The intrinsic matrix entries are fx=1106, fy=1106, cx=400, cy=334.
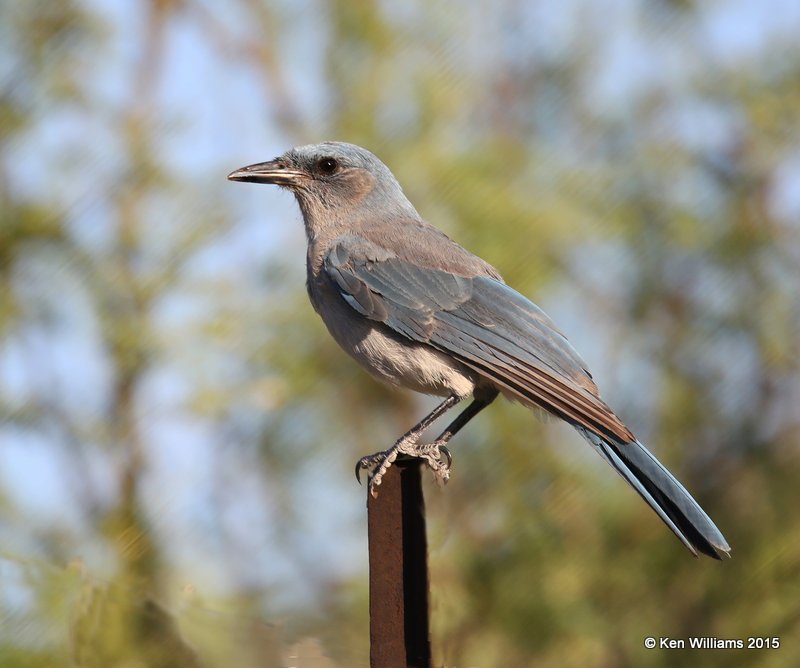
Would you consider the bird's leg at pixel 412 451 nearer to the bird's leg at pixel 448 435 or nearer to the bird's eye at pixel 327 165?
the bird's leg at pixel 448 435

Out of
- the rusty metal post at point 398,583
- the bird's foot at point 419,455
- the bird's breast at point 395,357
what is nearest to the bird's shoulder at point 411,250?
the bird's breast at point 395,357

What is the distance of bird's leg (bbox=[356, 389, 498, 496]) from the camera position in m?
2.55

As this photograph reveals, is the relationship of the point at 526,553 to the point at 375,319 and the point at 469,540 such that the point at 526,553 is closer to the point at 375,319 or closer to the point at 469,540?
the point at 469,540

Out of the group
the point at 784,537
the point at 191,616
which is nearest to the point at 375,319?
the point at 191,616

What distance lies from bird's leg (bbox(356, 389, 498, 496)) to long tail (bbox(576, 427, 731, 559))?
344mm

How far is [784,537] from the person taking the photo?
3.74 meters

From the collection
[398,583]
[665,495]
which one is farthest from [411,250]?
[398,583]

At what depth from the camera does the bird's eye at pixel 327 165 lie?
3.37 metres

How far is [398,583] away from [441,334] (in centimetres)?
108

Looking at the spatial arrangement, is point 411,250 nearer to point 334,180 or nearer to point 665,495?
point 334,180

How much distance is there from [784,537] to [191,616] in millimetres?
2276

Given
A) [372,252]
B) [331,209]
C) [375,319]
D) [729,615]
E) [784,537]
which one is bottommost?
[729,615]

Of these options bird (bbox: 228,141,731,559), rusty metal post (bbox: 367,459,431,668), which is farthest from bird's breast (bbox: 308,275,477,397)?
rusty metal post (bbox: 367,459,431,668)

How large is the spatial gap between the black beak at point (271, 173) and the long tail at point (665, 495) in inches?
49.9
